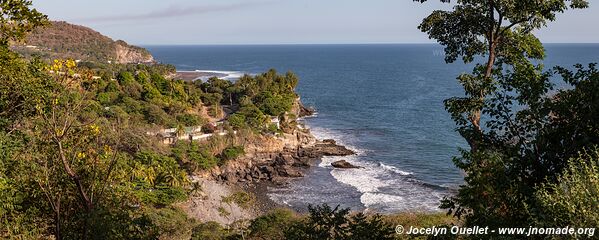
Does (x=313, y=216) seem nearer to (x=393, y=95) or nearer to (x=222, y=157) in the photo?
(x=222, y=157)

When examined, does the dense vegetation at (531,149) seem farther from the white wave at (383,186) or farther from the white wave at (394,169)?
the white wave at (394,169)

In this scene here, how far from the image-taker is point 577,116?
26.0 ft

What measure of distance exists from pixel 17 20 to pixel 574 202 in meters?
9.91

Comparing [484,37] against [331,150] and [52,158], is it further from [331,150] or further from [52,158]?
[331,150]

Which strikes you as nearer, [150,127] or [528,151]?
[528,151]

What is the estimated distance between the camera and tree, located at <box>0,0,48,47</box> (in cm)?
859

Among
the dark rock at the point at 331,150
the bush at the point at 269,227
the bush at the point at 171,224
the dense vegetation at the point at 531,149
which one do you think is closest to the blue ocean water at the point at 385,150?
the dark rock at the point at 331,150

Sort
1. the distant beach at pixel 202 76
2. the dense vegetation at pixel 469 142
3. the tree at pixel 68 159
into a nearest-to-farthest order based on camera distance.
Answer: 1. the dense vegetation at pixel 469 142
2. the tree at pixel 68 159
3. the distant beach at pixel 202 76

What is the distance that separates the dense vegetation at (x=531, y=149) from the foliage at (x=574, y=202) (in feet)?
0.04

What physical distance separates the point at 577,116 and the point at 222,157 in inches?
1791

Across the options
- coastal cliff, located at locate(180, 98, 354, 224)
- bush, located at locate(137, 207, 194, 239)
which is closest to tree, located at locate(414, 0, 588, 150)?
bush, located at locate(137, 207, 194, 239)

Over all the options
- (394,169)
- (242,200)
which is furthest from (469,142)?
(394,169)

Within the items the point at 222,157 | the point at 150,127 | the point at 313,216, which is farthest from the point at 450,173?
the point at 313,216

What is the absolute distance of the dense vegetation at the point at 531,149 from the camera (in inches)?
267
